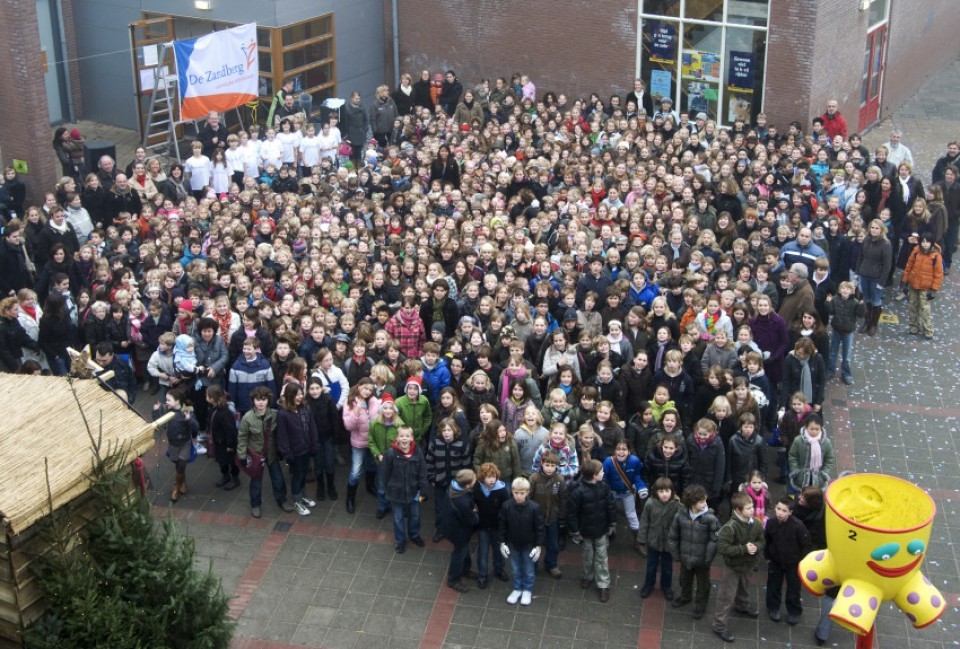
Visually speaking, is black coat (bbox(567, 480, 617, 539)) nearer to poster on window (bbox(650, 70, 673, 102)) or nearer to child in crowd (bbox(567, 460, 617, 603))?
child in crowd (bbox(567, 460, 617, 603))

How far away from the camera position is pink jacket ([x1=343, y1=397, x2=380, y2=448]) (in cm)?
1277

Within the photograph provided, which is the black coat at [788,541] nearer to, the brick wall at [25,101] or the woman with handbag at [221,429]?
the woman with handbag at [221,429]

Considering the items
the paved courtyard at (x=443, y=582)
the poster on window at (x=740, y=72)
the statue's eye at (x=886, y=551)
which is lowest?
the paved courtyard at (x=443, y=582)

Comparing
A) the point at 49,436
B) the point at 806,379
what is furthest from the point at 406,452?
the point at 806,379

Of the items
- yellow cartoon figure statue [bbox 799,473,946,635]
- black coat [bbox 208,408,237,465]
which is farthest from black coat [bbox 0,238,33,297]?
yellow cartoon figure statue [bbox 799,473,946,635]

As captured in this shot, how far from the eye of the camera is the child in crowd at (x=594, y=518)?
1125 centimetres

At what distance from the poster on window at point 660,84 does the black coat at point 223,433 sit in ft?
46.3

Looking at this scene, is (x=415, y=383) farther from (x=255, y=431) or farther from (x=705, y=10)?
(x=705, y=10)

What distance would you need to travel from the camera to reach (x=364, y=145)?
23406mm

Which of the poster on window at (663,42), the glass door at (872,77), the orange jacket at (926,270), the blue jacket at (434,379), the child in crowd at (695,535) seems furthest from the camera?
the glass door at (872,77)

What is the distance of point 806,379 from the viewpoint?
13539 mm

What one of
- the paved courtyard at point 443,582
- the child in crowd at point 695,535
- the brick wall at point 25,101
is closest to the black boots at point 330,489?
the paved courtyard at point 443,582

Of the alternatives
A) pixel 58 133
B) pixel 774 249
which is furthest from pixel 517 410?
pixel 58 133

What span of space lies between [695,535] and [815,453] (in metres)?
1.71
